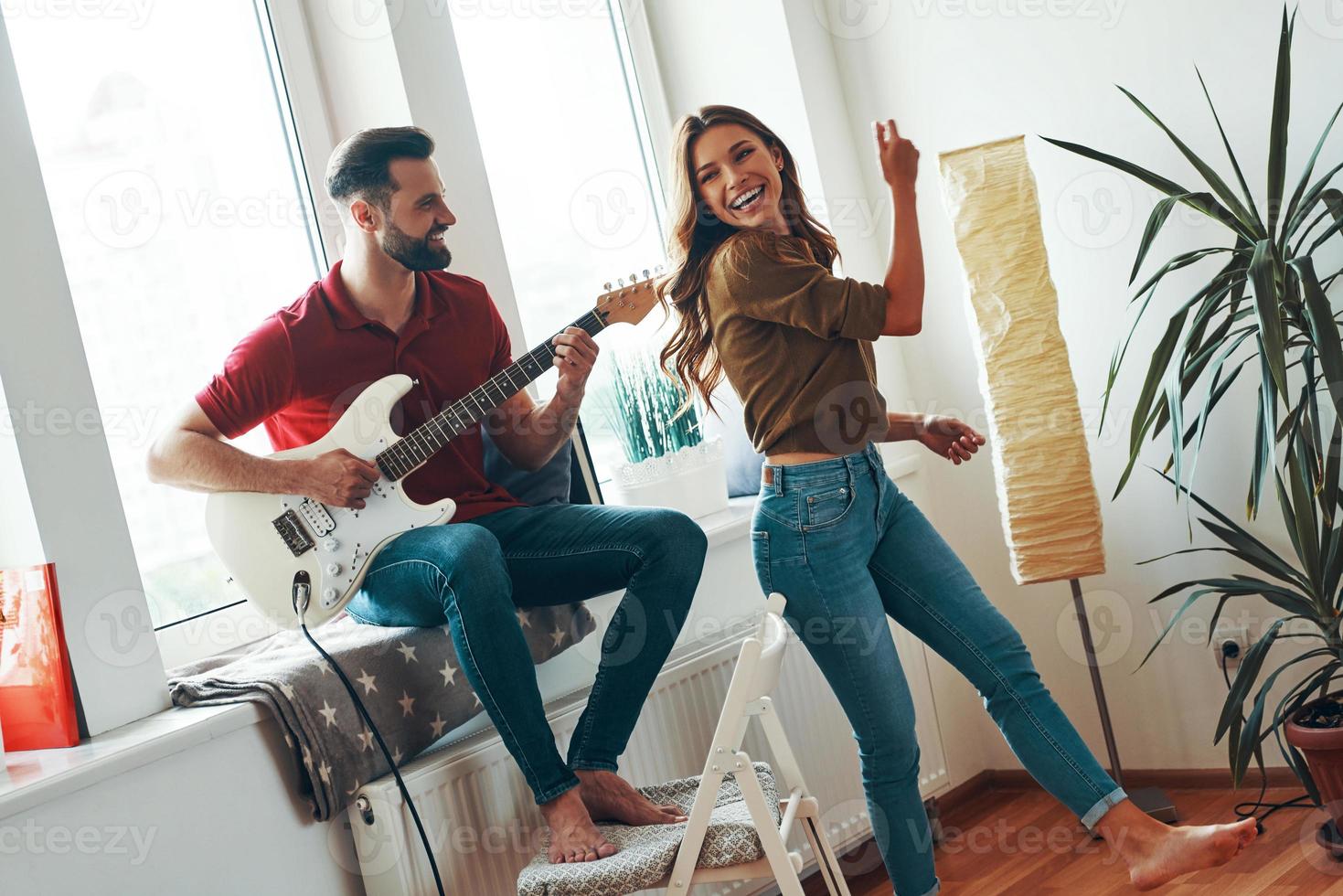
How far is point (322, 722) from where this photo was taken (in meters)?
1.73

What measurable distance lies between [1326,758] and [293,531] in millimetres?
1794

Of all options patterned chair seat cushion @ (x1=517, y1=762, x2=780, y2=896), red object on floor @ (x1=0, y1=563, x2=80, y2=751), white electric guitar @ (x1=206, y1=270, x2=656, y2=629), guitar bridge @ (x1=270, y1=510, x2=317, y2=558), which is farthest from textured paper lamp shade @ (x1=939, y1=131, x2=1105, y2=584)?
red object on floor @ (x1=0, y1=563, x2=80, y2=751)

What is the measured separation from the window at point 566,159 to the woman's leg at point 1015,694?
94 centimetres

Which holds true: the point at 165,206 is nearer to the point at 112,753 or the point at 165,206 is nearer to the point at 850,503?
the point at 112,753

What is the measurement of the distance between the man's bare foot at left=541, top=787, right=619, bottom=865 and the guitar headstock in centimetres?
77

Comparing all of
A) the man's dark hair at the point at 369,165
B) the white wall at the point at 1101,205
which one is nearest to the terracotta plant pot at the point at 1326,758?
the white wall at the point at 1101,205

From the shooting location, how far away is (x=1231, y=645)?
2.55 meters

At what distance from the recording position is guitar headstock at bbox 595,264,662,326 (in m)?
2.01

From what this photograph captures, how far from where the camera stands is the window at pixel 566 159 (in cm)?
279

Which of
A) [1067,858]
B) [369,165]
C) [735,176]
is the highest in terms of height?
[369,165]

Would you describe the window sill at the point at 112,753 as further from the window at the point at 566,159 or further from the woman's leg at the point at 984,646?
the window at the point at 566,159

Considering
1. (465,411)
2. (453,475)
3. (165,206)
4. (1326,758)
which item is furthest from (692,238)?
(1326,758)

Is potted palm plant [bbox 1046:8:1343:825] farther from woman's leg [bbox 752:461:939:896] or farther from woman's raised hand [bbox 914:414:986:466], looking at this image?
woman's leg [bbox 752:461:939:896]

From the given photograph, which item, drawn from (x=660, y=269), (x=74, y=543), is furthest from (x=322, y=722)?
(x=660, y=269)
